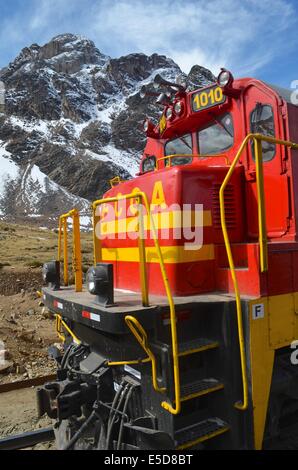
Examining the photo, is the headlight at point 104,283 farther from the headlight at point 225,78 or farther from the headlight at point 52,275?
the headlight at point 225,78

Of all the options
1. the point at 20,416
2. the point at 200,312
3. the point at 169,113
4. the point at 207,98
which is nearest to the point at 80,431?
the point at 200,312

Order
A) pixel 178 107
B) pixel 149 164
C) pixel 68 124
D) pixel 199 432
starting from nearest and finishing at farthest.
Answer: pixel 199 432 → pixel 178 107 → pixel 149 164 → pixel 68 124

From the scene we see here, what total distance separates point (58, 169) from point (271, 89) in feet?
323

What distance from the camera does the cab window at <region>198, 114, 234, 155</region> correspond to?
16.6 feet

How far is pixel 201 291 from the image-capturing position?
4.23m

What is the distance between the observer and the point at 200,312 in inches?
151

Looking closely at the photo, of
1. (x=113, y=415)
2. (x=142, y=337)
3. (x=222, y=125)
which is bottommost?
(x=113, y=415)

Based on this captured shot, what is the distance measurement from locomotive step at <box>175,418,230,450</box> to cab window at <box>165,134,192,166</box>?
3.41 meters

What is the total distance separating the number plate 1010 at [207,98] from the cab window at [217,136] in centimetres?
19

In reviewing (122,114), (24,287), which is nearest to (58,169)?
(122,114)

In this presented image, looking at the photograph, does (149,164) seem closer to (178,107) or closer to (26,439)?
(178,107)

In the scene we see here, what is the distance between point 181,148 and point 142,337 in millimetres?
3268

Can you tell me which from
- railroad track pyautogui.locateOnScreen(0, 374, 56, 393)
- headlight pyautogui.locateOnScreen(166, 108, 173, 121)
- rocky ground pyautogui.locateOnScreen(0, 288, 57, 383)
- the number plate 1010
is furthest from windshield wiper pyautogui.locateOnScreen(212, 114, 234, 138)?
rocky ground pyautogui.locateOnScreen(0, 288, 57, 383)

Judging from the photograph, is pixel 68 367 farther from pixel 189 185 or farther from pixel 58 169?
pixel 58 169
